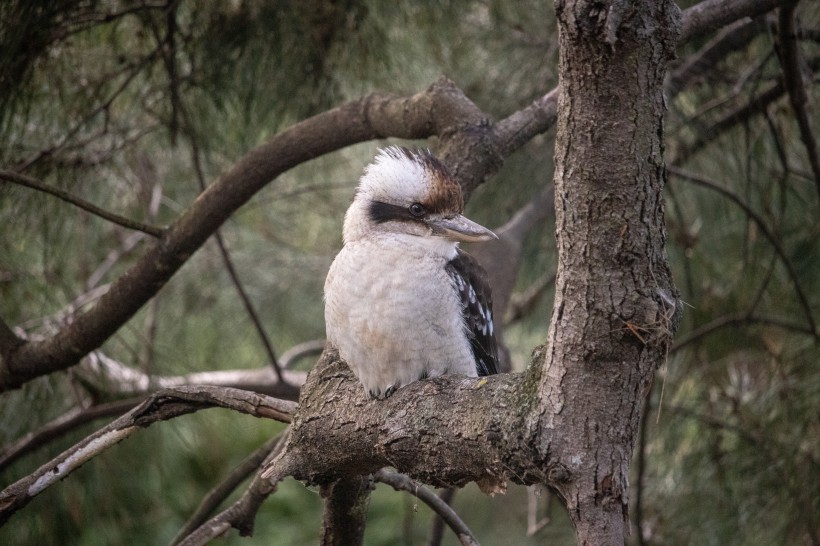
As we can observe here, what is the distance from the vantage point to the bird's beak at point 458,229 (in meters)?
1.73

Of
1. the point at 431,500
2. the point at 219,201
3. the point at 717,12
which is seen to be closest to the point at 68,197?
the point at 219,201

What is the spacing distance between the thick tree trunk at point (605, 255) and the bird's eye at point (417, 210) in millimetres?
717

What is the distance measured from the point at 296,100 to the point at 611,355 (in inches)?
72.7

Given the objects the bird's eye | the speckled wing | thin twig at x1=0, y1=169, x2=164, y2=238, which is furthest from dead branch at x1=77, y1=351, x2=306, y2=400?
the bird's eye

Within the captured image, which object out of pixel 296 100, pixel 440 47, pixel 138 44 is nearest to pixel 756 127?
pixel 440 47

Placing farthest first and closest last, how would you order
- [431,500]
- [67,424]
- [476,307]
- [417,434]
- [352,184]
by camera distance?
1. [352,184]
2. [67,424]
3. [476,307]
4. [431,500]
5. [417,434]

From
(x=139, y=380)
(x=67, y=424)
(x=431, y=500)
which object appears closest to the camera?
(x=431, y=500)

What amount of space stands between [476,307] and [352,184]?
65.6 inches

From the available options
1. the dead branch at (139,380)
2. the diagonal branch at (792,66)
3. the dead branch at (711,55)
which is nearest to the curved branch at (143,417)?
the dead branch at (139,380)

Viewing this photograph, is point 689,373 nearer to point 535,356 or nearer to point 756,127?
point 756,127

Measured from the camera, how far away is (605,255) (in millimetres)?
1024

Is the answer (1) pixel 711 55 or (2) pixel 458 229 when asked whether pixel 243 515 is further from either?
(1) pixel 711 55

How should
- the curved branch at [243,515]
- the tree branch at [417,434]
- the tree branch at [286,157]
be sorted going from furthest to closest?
the tree branch at [286,157]
the curved branch at [243,515]
the tree branch at [417,434]

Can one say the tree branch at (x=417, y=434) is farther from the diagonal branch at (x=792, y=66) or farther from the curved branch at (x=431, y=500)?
the diagonal branch at (x=792, y=66)
